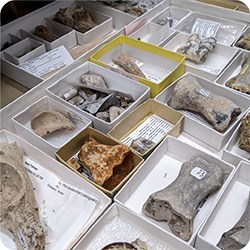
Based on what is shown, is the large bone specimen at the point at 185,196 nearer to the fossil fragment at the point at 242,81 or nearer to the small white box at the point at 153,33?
the fossil fragment at the point at 242,81

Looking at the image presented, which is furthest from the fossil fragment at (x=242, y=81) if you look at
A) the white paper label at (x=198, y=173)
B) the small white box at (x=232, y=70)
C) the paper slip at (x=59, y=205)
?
the paper slip at (x=59, y=205)

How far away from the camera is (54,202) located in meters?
0.91

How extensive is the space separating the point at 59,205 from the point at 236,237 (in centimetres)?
41

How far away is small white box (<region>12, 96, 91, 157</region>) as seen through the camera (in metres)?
1.02

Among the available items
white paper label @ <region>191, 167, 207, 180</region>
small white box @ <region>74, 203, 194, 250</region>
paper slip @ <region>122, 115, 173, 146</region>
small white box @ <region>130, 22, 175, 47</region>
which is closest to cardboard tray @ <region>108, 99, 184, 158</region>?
paper slip @ <region>122, 115, 173, 146</region>

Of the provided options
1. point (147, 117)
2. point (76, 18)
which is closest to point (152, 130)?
point (147, 117)

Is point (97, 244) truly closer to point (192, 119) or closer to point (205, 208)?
point (205, 208)

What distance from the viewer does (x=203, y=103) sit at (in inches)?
42.8

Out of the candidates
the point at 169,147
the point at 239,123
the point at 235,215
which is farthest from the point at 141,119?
the point at 235,215

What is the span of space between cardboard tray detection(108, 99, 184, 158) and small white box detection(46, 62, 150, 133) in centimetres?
2

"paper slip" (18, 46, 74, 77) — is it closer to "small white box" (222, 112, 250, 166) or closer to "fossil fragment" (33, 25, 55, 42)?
"fossil fragment" (33, 25, 55, 42)

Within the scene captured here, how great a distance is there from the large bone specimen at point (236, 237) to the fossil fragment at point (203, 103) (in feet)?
1.03

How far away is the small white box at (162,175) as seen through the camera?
0.89 metres

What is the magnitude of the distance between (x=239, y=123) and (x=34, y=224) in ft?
2.00
